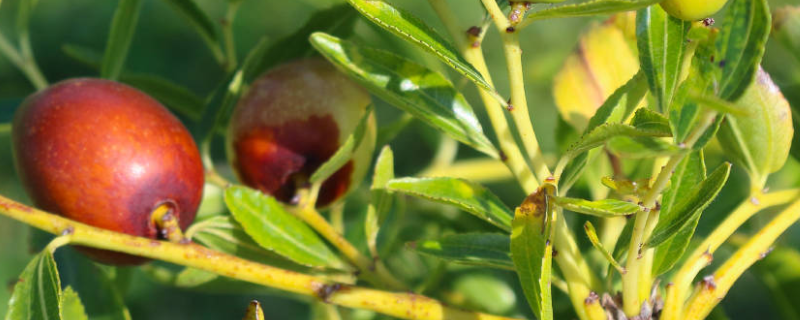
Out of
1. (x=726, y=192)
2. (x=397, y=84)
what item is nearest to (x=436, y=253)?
(x=397, y=84)

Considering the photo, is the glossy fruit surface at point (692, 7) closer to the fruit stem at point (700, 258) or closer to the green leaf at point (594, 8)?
the green leaf at point (594, 8)

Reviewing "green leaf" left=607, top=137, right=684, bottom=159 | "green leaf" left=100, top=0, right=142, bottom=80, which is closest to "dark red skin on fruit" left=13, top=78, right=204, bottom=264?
"green leaf" left=100, top=0, right=142, bottom=80

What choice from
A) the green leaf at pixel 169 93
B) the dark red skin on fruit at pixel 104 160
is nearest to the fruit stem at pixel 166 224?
the dark red skin on fruit at pixel 104 160

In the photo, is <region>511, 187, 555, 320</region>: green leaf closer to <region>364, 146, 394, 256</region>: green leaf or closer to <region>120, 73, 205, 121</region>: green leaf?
<region>364, 146, 394, 256</region>: green leaf

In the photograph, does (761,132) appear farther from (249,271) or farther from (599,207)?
(249,271)

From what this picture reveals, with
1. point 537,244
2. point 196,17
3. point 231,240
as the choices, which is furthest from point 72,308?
point 537,244

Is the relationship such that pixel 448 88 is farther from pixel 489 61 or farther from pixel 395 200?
pixel 489 61

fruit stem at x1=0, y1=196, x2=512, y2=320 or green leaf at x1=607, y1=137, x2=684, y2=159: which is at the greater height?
green leaf at x1=607, y1=137, x2=684, y2=159
